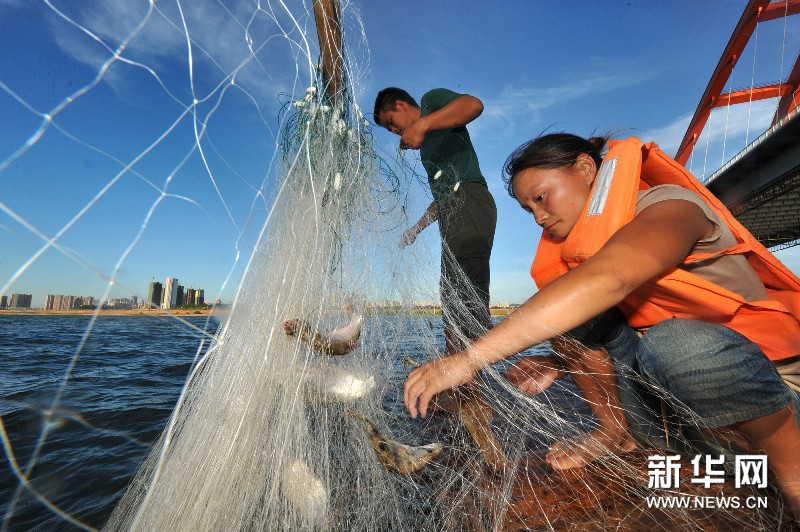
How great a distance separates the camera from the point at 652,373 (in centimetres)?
143

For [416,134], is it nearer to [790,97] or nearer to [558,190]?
[558,190]

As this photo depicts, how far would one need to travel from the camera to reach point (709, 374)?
1.27 m

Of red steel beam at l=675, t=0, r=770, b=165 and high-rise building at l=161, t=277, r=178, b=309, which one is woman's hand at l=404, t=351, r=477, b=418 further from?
red steel beam at l=675, t=0, r=770, b=165

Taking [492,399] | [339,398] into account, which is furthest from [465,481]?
[339,398]

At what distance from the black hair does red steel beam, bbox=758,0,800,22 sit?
23341mm

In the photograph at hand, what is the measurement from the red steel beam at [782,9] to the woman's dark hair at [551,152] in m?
23.7

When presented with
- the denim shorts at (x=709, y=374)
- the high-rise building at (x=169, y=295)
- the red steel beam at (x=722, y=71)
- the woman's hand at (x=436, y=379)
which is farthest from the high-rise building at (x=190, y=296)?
the red steel beam at (x=722, y=71)

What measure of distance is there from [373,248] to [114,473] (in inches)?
77.8

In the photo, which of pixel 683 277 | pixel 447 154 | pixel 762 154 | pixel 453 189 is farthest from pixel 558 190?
pixel 762 154

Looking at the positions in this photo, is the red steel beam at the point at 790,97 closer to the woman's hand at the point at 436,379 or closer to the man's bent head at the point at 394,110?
the man's bent head at the point at 394,110

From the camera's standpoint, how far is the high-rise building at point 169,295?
3.97ft

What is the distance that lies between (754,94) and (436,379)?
26.2 metres

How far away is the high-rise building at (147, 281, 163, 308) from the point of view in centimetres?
109

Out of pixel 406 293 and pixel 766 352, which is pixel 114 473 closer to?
pixel 406 293
